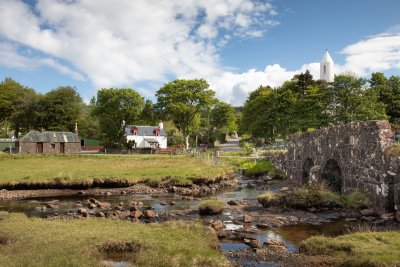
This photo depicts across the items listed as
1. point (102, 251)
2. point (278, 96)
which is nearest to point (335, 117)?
point (278, 96)

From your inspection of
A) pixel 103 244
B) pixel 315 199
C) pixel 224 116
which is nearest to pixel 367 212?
pixel 315 199

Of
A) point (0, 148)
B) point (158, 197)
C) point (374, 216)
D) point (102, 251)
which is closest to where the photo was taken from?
point (102, 251)

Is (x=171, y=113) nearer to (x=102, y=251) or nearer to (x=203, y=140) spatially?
(x=203, y=140)

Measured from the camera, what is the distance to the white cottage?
8894 cm

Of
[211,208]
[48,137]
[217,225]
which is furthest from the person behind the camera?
[48,137]

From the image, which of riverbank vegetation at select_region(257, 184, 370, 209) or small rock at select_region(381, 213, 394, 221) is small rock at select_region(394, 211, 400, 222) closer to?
small rock at select_region(381, 213, 394, 221)

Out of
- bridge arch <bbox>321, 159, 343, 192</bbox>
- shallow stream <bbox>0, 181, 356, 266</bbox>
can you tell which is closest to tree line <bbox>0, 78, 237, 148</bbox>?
shallow stream <bbox>0, 181, 356, 266</bbox>

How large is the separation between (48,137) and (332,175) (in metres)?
56.4

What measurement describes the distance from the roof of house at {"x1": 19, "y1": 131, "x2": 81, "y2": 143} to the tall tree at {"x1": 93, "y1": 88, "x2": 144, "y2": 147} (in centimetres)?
1192

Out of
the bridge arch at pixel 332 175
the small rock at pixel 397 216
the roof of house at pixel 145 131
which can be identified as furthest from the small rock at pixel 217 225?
the roof of house at pixel 145 131

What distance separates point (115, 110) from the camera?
8325cm

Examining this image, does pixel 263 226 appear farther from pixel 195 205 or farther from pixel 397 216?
pixel 195 205

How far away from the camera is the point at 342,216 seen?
2083 cm

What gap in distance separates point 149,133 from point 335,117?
163ft
